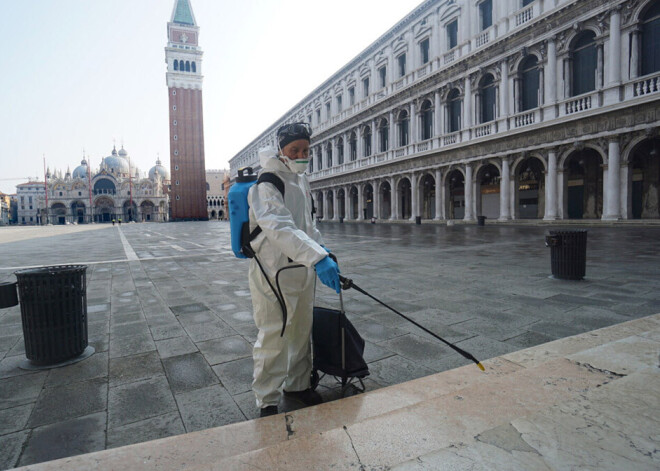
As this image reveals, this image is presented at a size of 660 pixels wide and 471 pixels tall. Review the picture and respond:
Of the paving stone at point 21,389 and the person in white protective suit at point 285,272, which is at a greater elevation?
the person in white protective suit at point 285,272

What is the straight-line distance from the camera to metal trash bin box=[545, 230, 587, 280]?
5.77 meters

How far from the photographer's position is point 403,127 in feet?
100

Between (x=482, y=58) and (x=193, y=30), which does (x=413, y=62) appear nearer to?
(x=482, y=58)

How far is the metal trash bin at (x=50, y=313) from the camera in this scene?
3023 mm

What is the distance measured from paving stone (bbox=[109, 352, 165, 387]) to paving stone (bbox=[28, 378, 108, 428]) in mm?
107

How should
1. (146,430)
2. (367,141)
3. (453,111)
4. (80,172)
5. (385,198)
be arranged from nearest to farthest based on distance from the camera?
(146,430)
(453,111)
(367,141)
(385,198)
(80,172)

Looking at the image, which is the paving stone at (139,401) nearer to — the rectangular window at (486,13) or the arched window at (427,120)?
the rectangular window at (486,13)

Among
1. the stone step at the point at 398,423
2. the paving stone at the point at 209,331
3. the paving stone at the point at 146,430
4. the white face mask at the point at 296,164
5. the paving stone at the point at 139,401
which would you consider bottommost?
the paving stone at the point at 146,430

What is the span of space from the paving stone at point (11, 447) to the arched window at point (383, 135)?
32096 mm

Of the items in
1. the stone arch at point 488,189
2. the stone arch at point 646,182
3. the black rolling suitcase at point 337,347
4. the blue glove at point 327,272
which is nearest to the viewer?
the blue glove at point 327,272

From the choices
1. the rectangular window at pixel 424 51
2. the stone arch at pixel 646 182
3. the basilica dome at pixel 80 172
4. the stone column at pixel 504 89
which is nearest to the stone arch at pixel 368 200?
the rectangular window at pixel 424 51

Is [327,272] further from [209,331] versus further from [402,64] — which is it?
[402,64]

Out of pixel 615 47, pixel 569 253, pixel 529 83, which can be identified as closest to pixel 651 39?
pixel 615 47

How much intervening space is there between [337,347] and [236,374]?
98cm
